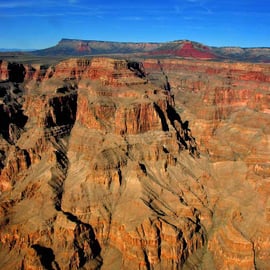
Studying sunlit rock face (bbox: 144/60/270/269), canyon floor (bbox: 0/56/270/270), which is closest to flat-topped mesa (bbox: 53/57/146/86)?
canyon floor (bbox: 0/56/270/270)

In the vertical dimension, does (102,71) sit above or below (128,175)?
above

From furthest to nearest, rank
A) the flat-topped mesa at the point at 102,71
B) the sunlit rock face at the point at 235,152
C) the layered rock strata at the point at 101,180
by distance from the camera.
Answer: the flat-topped mesa at the point at 102,71, the sunlit rock face at the point at 235,152, the layered rock strata at the point at 101,180

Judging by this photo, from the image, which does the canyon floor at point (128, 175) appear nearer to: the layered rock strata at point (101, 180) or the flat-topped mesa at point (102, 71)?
the layered rock strata at point (101, 180)

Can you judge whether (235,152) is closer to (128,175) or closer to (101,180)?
(128,175)

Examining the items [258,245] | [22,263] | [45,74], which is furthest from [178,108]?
[22,263]

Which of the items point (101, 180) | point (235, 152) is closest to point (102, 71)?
point (235, 152)

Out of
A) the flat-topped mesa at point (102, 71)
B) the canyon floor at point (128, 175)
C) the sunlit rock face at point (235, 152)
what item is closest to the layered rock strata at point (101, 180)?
the canyon floor at point (128, 175)

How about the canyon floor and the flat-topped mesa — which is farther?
the flat-topped mesa

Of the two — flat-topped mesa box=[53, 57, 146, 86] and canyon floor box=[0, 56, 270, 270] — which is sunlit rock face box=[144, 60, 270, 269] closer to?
canyon floor box=[0, 56, 270, 270]

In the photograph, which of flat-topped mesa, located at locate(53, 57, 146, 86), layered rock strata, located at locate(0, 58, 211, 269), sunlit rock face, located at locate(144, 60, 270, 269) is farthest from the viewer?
flat-topped mesa, located at locate(53, 57, 146, 86)

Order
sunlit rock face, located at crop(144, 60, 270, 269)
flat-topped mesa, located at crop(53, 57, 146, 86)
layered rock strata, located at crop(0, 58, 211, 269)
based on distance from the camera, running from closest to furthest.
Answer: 1. layered rock strata, located at crop(0, 58, 211, 269)
2. sunlit rock face, located at crop(144, 60, 270, 269)
3. flat-topped mesa, located at crop(53, 57, 146, 86)
